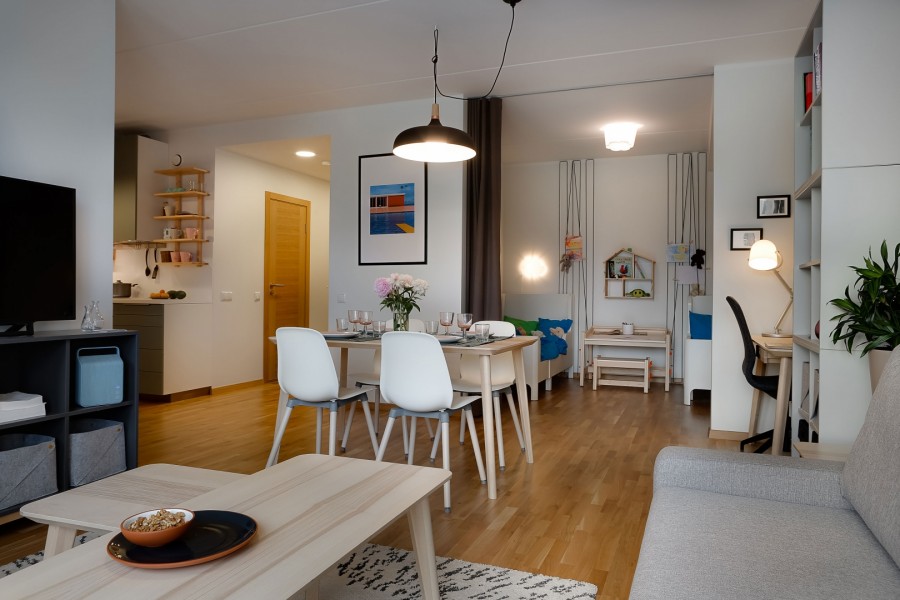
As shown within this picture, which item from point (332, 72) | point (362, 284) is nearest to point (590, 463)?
point (362, 284)

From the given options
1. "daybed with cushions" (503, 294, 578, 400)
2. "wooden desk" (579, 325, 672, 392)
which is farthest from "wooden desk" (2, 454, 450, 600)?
"wooden desk" (579, 325, 672, 392)

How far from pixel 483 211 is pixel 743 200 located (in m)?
1.96

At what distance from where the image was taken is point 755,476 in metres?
1.84

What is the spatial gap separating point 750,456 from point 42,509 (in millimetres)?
2066

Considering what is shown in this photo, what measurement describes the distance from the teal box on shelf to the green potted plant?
3214mm

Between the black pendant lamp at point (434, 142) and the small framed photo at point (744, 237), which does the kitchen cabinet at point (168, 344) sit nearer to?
the black pendant lamp at point (434, 142)

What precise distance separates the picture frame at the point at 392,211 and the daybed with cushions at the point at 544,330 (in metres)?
1.38

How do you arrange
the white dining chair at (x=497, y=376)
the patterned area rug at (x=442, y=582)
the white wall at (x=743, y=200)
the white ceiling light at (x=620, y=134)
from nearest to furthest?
the patterned area rug at (x=442, y=582) < the white dining chair at (x=497, y=376) < the white wall at (x=743, y=200) < the white ceiling light at (x=620, y=134)

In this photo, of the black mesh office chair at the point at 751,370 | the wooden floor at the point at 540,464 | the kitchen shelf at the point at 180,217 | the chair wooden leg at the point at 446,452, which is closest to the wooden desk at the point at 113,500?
the wooden floor at the point at 540,464

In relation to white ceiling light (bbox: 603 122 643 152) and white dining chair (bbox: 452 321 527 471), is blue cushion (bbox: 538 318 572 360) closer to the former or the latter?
white ceiling light (bbox: 603 122 643 152)

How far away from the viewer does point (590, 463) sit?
12.5 ft

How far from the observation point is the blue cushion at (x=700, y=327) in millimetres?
5734

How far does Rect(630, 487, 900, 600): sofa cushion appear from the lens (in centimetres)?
124

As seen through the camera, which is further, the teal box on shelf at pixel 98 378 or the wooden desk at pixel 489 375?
the wooden desk at pixel 489 375
